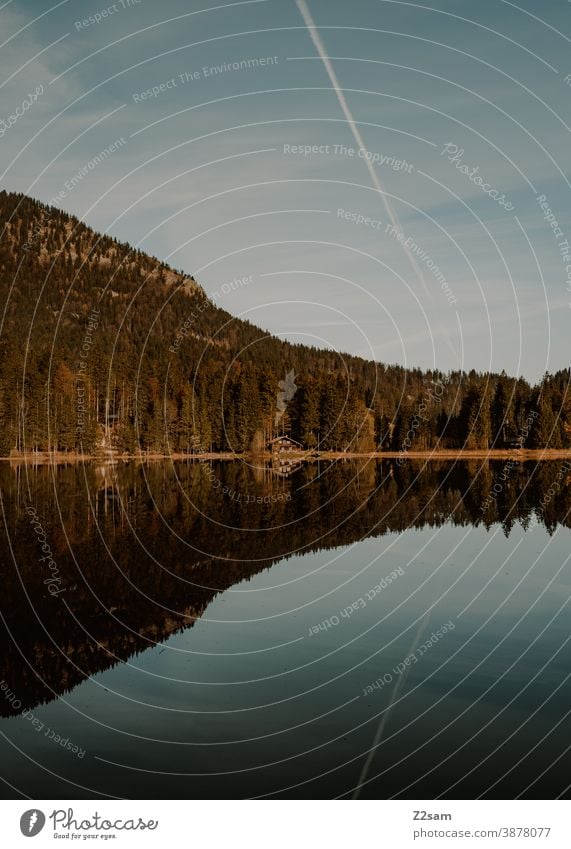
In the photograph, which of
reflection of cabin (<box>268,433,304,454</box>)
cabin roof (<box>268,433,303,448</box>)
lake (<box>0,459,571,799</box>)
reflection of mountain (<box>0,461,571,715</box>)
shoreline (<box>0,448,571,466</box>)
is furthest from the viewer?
reflection of cabin (<box>268,433,304,454</box>)

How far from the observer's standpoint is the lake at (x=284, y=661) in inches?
464

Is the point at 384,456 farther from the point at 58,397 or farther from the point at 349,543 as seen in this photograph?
the point at 349,543

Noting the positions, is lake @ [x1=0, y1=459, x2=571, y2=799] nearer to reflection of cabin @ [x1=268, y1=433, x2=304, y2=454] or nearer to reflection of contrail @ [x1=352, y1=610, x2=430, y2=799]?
reflection of contrail @ [x1=352, y1=610, x2=430, y2=799]

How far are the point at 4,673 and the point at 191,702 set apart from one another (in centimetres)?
381

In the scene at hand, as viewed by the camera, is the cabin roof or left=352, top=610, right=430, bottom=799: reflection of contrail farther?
the cabin roof

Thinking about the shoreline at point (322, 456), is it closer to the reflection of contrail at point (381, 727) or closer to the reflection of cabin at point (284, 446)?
the reflection of cabin at point (284, 446)

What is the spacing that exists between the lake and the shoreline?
241ft

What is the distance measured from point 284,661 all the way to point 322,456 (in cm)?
11349

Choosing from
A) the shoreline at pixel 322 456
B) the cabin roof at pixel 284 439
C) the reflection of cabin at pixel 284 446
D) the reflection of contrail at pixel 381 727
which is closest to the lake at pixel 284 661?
the reflection of contrail at pixel 381 727

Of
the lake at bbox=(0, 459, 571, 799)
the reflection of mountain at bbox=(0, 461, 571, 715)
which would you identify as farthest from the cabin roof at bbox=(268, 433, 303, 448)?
the lake at bbox=(0, 459, 571, 799)

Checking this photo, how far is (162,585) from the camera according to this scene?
948 inches

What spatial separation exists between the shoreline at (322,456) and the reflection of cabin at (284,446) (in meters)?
1.41

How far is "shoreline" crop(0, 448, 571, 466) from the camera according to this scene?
10819cm
